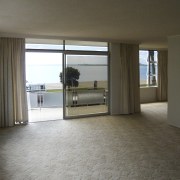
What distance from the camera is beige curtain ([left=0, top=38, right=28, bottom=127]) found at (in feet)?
19.4

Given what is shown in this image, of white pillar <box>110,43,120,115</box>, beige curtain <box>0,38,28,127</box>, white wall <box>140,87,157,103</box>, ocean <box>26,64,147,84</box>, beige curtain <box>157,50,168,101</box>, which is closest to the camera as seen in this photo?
beige curtain <box>0,38,28,127</box>

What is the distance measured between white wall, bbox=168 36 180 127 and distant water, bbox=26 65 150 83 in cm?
220

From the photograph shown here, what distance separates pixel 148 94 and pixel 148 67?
47.5 inches

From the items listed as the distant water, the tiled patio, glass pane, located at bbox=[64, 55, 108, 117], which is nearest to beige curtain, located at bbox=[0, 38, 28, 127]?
the tiled patio

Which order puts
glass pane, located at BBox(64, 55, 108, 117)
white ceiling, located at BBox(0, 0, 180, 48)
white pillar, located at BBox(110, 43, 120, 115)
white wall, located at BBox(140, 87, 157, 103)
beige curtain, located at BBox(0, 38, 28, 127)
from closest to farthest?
white ceiling, located at BBox(0, 0, 180, 48) → beige curtain, located at BBox(0, 38, 28, 127) → glass pane, located at BBox(64, 55, 108, 117) → white pillar, located at BBox(110, 43, 120, 115) → white wall, located at BBox(140, 87, 157, 103)

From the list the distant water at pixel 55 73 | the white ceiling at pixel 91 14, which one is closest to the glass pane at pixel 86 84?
the distant water at pixel 55 73

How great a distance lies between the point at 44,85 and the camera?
831 cm

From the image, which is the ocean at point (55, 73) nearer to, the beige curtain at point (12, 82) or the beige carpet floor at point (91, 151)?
the beige curtain at point (12, 82)

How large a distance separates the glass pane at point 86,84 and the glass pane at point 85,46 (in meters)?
0.23

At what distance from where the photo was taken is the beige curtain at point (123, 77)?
7.39 metres

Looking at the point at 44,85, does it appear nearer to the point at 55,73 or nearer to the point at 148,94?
the point at 55,73

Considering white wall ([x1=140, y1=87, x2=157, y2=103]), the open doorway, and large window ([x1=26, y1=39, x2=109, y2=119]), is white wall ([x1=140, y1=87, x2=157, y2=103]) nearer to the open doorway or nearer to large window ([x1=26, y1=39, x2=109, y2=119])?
large window ([x1=26, y1=39, x2=109, y2=119])

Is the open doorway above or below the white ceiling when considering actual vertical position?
below

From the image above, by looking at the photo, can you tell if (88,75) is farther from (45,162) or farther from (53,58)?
(45,162)
